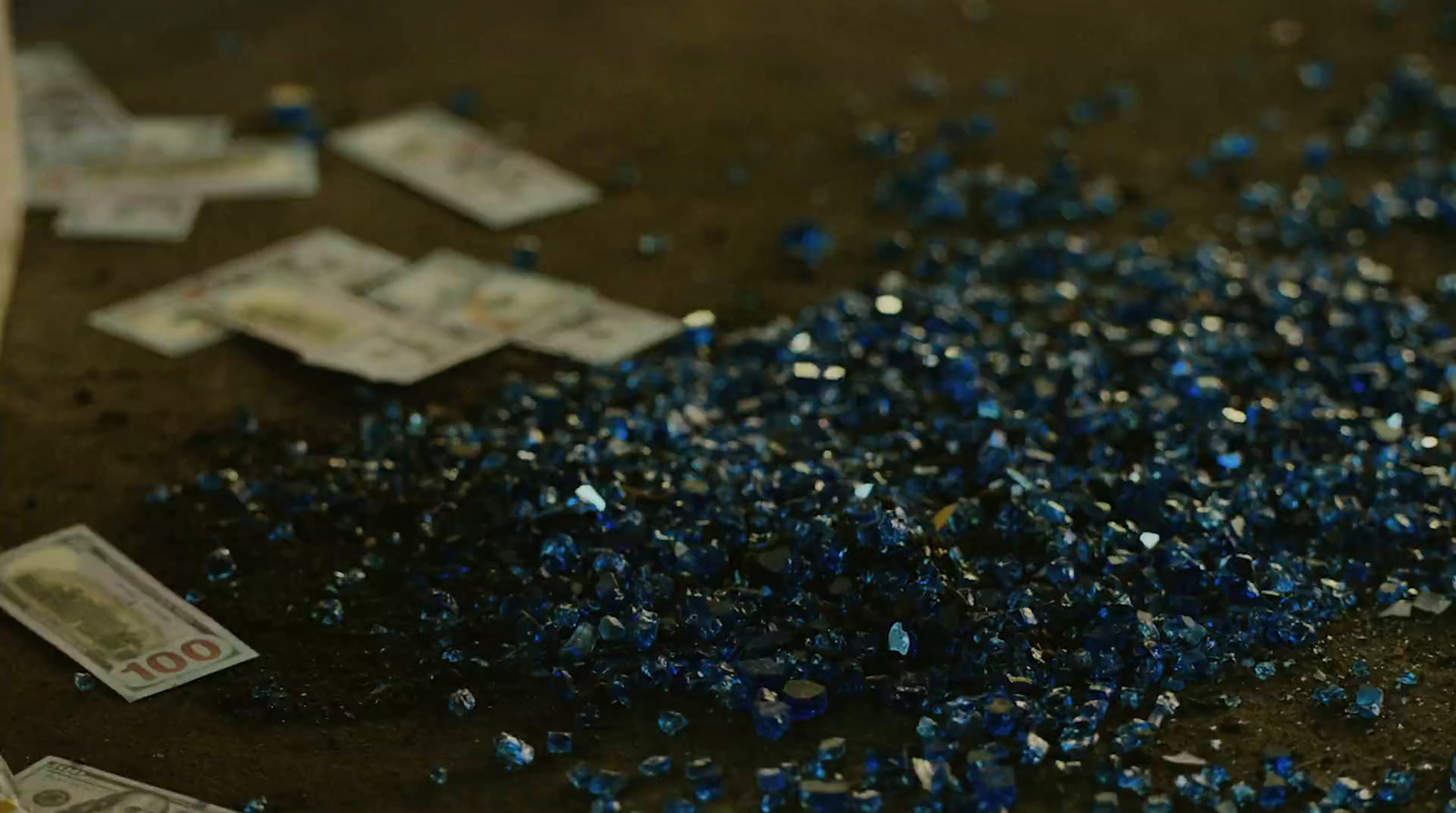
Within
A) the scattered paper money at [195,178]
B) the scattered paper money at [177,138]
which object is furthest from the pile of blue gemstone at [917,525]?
the scattered paper money at [177,138]

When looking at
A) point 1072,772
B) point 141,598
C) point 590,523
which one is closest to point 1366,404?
point 1072,772

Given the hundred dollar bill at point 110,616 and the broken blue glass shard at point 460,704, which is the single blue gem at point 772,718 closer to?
the broken blue glass shard at point 460,704

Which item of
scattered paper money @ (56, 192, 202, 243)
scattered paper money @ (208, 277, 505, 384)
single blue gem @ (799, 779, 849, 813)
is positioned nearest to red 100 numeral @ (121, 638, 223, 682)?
scattered paper money @ (208, 277, 505, 384)

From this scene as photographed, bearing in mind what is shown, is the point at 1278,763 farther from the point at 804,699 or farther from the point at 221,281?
the point at 221,281

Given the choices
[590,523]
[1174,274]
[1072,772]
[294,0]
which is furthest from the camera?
[294,0]

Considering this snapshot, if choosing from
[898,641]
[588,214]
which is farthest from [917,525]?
[588,214]

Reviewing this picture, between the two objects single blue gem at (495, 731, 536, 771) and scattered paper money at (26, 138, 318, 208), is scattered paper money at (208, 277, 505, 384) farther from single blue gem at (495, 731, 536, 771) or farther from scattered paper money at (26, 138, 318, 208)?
single blue gem at (495, 731, 536, 771)

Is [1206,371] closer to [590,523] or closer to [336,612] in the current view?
[590,523]
